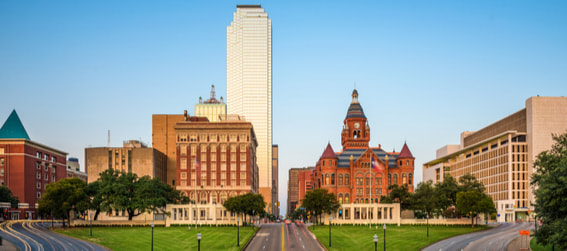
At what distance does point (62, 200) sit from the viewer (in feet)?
370

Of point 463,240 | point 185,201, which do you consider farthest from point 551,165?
point 185,201

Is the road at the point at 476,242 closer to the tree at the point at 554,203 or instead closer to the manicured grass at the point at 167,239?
the tree at the point at 554,203

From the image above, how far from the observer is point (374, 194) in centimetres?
18312

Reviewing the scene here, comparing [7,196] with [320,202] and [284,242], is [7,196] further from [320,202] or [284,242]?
[284,242]

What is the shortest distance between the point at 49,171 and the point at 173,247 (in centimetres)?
11566

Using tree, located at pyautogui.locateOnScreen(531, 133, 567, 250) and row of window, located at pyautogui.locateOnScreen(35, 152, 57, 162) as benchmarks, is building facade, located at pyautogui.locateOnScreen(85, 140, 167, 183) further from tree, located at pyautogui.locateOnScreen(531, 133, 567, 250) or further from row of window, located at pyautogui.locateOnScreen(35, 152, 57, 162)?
tree, located at pyautogui.locateOnScreen(531, 133, 567, 250)

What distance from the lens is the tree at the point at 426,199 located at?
123375 mm

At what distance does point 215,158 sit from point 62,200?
241 feet

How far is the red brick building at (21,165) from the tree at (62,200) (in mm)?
41424

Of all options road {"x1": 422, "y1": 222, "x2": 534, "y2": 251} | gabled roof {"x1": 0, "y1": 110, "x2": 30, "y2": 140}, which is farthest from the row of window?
road {"x1": 422, "y1": 222, "x2": 534, "y2": 251}

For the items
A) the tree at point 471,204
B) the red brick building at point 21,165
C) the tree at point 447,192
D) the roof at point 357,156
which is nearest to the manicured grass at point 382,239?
the tree at point 471,204

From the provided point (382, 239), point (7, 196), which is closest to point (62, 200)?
point (7, 196)

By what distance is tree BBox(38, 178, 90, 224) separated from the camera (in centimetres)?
11144

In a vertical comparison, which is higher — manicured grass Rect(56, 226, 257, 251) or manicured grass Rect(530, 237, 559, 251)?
manicured grass Rect(530, 237, 559, 251)
